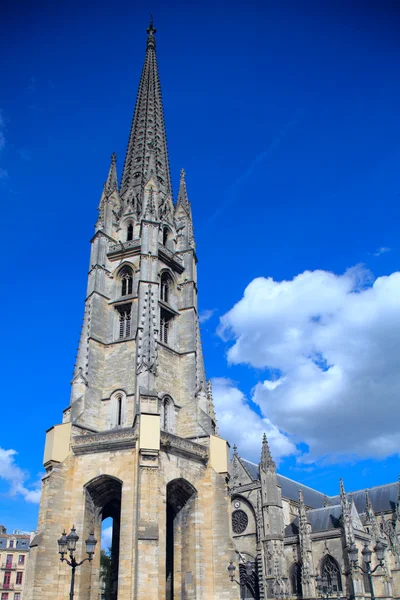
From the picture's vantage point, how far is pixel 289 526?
3928 cm

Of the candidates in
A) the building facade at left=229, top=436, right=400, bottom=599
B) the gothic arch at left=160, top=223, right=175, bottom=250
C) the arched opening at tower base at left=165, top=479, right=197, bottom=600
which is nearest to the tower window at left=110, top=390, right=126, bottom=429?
the arched opening at tower base at left=165, top=479, right=197, bottom=600

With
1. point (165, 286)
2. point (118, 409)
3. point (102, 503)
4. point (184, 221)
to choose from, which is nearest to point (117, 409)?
point (118, 409)

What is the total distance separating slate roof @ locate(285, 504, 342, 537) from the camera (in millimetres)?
37628

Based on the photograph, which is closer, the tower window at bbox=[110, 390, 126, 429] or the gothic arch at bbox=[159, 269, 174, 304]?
the tower window at bbox=[110, 390, 126, 429]

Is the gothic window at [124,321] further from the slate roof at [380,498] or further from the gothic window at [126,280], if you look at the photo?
the slate roof at [380,498]

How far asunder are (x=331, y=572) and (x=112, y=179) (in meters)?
29.7

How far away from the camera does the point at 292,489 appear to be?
46094mm

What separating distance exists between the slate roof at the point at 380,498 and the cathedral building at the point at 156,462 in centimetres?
681

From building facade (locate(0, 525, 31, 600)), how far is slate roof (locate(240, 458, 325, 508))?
25.5 meters

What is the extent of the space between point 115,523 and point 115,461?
520 cm

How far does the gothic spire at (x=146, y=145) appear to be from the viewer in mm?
34759

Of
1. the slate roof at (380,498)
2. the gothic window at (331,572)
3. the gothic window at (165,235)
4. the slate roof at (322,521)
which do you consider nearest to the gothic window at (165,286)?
the gothic window at (165,235)

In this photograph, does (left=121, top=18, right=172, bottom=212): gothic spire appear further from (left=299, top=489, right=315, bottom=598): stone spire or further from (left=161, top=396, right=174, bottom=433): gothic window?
(left=299, top=489, right=315, bottom=598): stone spire

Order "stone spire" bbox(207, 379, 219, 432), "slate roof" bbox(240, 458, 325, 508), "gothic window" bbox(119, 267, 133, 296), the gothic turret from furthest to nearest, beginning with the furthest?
"slate roof" bbox(240, 458, 325, 508) < the gothic turret < "gothic window" bbox(119, 267, 133, 296) < "stone spire" bbox(207, 379, 219, 432)
